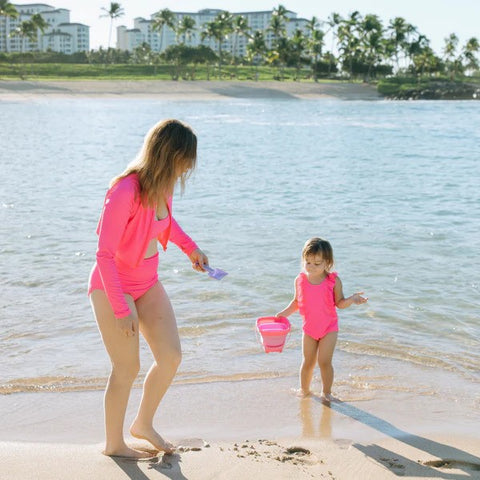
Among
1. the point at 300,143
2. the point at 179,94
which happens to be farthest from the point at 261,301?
the point at 179,94

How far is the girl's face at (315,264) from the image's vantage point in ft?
15.9

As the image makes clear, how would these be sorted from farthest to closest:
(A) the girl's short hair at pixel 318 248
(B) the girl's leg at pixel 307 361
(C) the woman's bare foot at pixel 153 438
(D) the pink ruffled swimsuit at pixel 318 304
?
(B) the girl's leg at pixel 307 361 < (D) the pink ruffled swimsuit at pixel 318 304 < (A) the girl's short hair at pixel 318 248 < (C) the woman's bare foot at pixel 153 438

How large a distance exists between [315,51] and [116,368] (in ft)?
372

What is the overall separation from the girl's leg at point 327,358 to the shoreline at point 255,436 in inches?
4.5

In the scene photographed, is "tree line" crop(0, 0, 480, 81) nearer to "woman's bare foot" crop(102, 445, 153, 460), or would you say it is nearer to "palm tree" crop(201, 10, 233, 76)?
"palm tree" crop(201, 10, 233, 76)

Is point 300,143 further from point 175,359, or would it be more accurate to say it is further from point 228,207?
point 175,359

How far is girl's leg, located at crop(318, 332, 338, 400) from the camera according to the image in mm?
5027

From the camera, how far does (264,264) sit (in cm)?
936

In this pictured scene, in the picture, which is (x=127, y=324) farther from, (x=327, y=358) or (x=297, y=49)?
(x=297, y=49)

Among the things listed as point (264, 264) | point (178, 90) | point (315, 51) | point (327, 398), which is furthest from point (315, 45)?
point (327, 398)

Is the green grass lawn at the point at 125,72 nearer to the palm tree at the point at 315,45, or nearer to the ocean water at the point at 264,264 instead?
the palm tree at the point at 315,45

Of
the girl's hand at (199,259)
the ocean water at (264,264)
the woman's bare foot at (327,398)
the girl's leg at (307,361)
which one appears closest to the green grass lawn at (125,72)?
the ocean water at (264,264)

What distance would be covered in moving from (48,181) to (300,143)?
50.9ft

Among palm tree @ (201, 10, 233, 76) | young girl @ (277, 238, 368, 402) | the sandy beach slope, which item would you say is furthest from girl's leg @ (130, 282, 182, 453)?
palm tree @ (201, 10, 233, 76)
